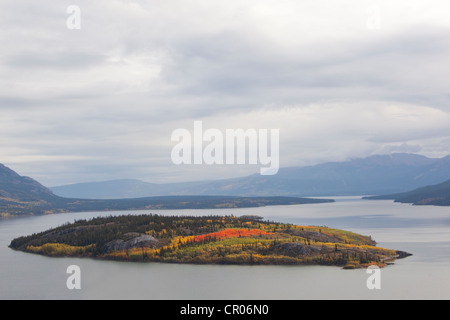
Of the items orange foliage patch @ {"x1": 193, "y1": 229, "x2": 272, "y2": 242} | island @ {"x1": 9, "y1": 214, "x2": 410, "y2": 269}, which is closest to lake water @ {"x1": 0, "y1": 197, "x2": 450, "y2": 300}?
island @ {"x1": 9, "y1": 214, "x2": 410, "y2": 269}

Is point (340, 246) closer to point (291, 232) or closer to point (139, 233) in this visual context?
point (291, 232)

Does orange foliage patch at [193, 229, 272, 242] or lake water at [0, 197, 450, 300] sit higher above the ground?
orange foliage patch at [193, 229, 272, 242]

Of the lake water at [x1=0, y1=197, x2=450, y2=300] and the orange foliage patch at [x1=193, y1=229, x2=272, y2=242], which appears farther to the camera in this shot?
the orange foliage patch at [x1=193, y1=229, x2=272, y2=242]

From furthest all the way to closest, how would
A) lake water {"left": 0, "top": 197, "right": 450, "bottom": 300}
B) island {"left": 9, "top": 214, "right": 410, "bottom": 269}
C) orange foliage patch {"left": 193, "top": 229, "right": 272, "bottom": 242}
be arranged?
orange foliage patch {"left": 193, "top": 229, "right": 272, "bottom": 242}, island {"left": 9, "top": 214, "right": 410, "bottom": 269}, lake water {"left": 0, "top": 197, "right": 450, "bottom": 300}

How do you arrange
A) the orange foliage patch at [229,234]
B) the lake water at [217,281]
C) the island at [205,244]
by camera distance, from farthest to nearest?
the orange foliage patch at [229,234], the island at [205,244], the lake water at [217,281]

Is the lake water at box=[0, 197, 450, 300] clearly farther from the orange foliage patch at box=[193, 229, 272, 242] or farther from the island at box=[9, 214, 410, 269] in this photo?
the orange foliage patch at box=[193, 229, 272, 242]

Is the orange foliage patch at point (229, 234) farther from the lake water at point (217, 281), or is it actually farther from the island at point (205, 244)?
the lake water at point (217, 281)

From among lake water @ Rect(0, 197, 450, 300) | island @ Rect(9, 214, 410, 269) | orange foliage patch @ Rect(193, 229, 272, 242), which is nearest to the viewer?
lake water @ Rect(0, 197, 450, 300)

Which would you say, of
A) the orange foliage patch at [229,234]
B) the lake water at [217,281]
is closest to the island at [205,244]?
the orange foliage patch at [229,234]
